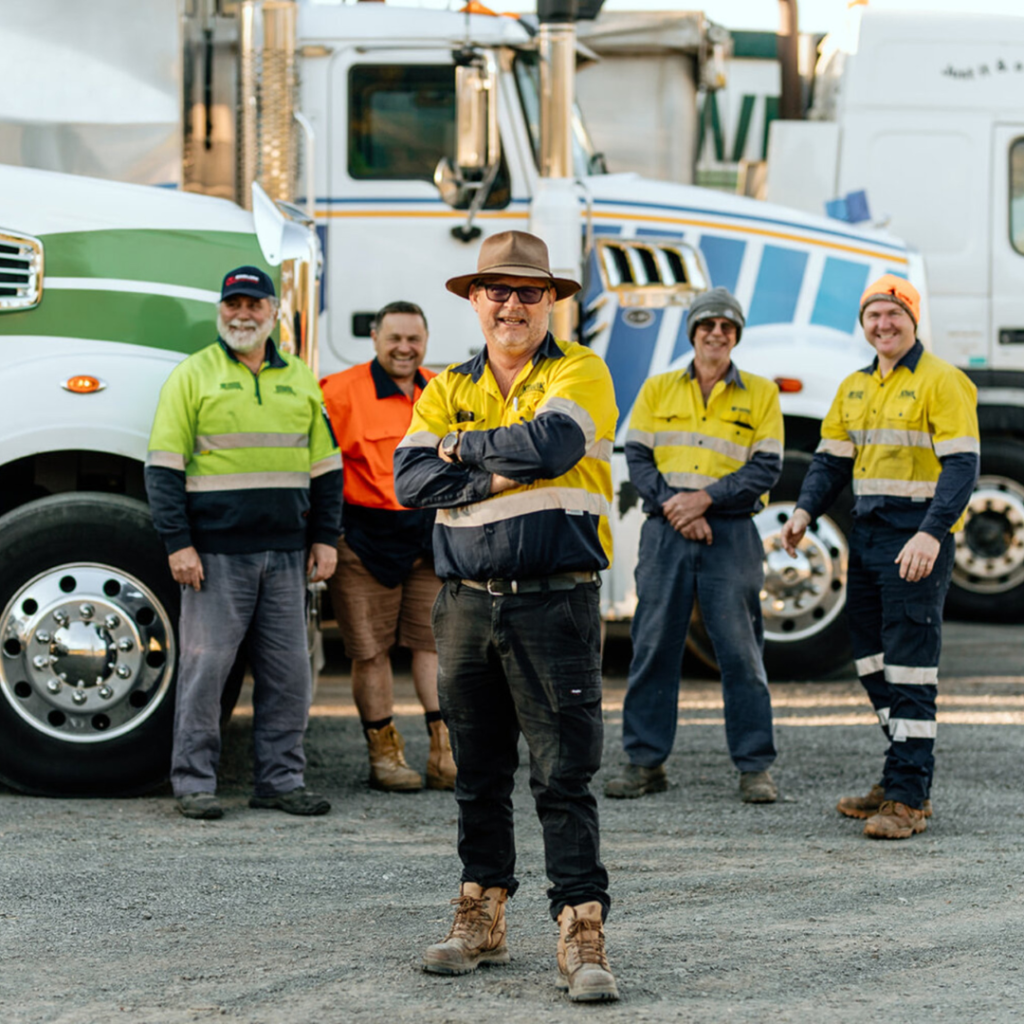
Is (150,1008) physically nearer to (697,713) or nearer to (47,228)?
(47,228)

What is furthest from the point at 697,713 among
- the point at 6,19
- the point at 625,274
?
the point at 6,19

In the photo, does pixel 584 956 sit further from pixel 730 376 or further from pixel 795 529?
pixel 730 376

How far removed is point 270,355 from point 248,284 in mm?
294

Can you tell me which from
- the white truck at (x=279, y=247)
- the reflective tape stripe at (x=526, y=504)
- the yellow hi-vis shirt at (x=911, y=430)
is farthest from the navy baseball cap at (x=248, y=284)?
the yellow hi-vis shirt at (x=911, y=430)

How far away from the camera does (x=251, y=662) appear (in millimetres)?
6109

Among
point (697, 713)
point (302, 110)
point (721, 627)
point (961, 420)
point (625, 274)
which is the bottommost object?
point (697, 713)

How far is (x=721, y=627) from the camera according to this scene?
637 cm

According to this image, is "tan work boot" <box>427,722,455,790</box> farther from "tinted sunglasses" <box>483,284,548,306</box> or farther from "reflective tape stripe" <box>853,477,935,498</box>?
"tinted sunglasses" <box>483,284,548,306</box>

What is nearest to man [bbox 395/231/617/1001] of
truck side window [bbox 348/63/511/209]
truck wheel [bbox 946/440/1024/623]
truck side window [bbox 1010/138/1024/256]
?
truck side window [bbox 348/63/511/209]

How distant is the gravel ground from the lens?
389 centimetres

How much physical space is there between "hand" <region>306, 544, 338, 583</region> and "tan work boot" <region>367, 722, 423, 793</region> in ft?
2.43

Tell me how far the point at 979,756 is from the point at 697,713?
1.50m

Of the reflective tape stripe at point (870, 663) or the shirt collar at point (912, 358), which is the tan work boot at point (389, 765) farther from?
the shirt collar at point (912, 358)

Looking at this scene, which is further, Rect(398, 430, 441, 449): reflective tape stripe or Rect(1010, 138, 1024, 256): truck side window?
Rect(1010, 138, 1024, 256): truck side window
